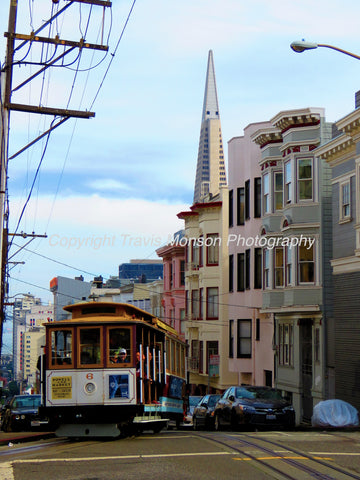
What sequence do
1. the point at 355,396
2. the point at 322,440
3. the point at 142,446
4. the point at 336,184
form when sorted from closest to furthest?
the point at 142,446 < the point at 322,440 < the point at 355,396 < the point at 336,184

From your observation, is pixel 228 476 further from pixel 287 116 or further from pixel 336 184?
pixel 287 116

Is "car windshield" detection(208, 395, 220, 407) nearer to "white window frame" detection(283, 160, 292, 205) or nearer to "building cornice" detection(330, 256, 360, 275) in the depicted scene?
"building cornice" detection(330, 256, 360, 275)

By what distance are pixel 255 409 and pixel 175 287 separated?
38.7 meters

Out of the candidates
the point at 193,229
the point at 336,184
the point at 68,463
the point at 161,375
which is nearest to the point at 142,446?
the point at 68,463

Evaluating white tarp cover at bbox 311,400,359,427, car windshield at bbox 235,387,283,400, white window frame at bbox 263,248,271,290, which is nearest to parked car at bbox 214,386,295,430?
car windshield at bbox 235,387,283,400

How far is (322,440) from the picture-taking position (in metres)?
16.4

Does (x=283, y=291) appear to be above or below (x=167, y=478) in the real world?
above

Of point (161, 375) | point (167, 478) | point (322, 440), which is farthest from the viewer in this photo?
point (161, 375)

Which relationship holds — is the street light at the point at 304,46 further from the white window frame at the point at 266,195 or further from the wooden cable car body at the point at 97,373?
the white window frame at the point at 266,195

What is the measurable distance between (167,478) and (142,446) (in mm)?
4407

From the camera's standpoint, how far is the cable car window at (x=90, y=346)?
18031 millimetres

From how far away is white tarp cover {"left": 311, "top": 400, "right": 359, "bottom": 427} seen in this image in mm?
23391

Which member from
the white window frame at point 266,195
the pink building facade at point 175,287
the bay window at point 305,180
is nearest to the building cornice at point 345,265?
the bay window at point 305,180

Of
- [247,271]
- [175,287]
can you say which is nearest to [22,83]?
[247,271]
